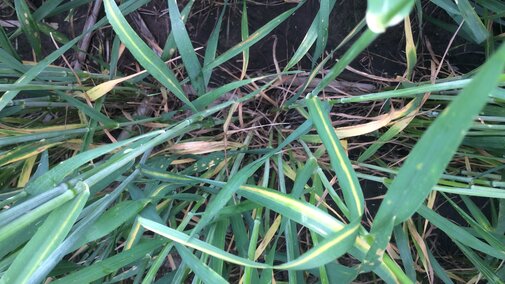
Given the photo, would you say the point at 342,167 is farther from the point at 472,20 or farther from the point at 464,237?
the point at 472,20

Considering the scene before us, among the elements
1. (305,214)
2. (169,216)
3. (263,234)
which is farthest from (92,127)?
(305,214)

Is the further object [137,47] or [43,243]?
[137,47]

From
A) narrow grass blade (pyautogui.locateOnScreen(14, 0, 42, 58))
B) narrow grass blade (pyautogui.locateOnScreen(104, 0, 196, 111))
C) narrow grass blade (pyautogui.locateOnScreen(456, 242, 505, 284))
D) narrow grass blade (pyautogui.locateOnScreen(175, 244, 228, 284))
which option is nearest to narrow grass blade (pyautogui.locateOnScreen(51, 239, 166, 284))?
narrow grass blade (pyautogui.locateOnScreen(175, 244, 228, 284))

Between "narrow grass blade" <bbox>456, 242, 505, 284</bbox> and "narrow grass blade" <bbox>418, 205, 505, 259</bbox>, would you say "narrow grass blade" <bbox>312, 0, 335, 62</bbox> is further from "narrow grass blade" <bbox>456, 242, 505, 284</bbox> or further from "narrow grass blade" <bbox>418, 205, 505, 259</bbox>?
"narrow grass blade" <bbox>456, 242, 505, 284</bbox>

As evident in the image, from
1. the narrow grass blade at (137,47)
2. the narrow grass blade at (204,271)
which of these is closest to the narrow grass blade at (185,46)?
the narrow grass blade at (137,47)

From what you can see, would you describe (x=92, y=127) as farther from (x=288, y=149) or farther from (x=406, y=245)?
(x=406, y=245)

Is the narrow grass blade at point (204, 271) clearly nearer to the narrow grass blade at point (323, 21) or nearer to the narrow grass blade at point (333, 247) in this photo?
the narrow grass blade at point (333, 247)

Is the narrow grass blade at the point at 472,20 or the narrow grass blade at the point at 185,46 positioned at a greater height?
the narrow grass blade at the point at 472,20

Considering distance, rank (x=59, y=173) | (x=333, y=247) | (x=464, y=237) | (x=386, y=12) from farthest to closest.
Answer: (x=464, y=237) < (x=59, y=173) < (x=333, y=247) < (x=386, y=12)

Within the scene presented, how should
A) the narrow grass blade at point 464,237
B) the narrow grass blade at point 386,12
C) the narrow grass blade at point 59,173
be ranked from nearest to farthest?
the narrow grass blade at point 386,12
the narrow grass blade at point 59,173
the narrow grass blade at point 464,237

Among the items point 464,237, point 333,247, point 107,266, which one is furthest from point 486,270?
point 107,266

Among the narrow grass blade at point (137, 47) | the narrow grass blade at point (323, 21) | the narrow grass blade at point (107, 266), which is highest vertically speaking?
the narrow grass blade at point (323, 21)

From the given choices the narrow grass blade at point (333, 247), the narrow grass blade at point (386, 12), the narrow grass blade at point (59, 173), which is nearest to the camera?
the narrow grass blade at point (386, 12)
